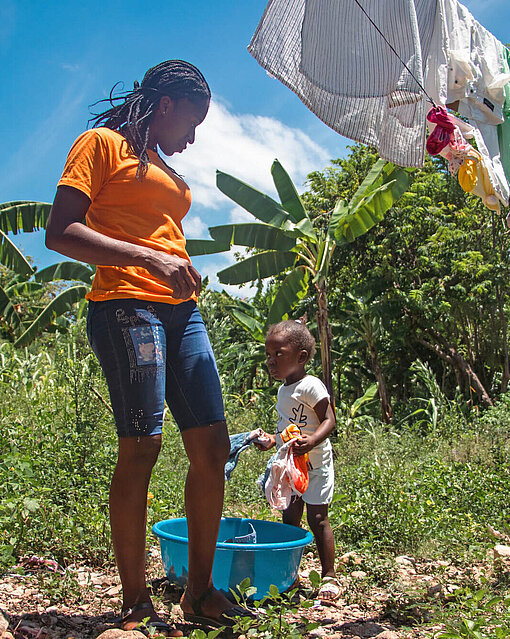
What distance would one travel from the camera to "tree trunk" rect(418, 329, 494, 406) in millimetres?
10656

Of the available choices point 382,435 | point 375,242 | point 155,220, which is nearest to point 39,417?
point 155,220

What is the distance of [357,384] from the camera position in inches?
516

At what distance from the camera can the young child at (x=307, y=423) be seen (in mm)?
2908

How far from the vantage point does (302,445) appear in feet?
9.23

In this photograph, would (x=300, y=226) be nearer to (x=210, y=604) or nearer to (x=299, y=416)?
(x=299, y=416)

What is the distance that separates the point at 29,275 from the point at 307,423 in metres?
9.10

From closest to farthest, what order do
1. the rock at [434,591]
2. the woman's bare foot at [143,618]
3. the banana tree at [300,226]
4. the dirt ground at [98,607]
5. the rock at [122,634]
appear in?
the rock at [122,634] < the woman's bare foot at [143,618] < the dirt ground at [98,607] < the rock at [434,591] < the banana tree at [300,226]

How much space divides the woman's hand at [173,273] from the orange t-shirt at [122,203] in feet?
0.47

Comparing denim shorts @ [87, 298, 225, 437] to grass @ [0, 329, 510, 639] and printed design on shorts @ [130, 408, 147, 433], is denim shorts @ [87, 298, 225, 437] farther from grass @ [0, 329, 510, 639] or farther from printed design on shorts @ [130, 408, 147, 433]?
grass @ [0, 329, 510, 639]

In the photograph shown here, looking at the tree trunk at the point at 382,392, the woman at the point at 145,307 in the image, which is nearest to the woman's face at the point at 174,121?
the woman at the point at 145,307

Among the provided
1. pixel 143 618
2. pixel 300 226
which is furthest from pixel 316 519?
pixel 300 226

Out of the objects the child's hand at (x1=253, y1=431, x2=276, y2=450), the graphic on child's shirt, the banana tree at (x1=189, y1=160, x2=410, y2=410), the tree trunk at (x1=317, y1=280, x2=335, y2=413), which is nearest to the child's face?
the graphic on child's shirt

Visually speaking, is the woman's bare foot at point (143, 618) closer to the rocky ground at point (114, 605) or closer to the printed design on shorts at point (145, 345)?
the rocky ground at point (114, 605)

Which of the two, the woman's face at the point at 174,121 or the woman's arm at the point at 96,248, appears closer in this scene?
the woman's arm at the point at 96,248
